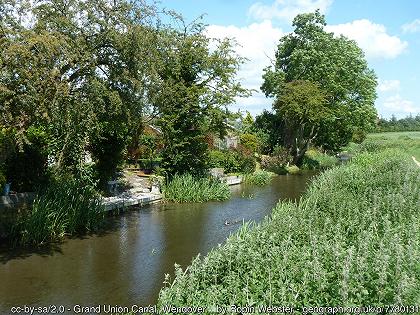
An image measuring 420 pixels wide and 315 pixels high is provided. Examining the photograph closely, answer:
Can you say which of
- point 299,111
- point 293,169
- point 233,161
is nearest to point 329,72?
point 299,111

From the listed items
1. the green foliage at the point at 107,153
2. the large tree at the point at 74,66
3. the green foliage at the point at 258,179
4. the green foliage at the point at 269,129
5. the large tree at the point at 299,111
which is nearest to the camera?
the large tree at the point at 74,66

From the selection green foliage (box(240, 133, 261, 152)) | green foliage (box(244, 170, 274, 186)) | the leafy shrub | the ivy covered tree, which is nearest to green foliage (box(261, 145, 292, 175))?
the leafy shrub

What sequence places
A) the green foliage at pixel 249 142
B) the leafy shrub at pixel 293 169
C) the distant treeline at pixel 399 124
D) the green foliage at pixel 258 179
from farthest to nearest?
the distant treeline at pixel 399 124 → the leafy shrub at pixel 293 169 → the green foliage at pixel 249 142 → the green foliage at pixel 258 179

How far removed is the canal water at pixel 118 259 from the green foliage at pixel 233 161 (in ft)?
34.9

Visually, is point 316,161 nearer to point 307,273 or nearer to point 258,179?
point 258,179

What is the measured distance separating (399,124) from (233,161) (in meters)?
72.0

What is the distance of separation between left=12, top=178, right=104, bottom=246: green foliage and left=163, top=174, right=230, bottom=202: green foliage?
16.5 ft

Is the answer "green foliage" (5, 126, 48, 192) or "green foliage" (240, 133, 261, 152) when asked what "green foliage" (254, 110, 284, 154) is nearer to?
"green foliage" (240, 133, 261, 152)

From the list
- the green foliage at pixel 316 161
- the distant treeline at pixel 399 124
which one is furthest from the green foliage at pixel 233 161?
the distant treeline at pixel 399 124

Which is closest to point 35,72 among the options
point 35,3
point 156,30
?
point 35,3

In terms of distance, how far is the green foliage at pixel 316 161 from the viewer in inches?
1485

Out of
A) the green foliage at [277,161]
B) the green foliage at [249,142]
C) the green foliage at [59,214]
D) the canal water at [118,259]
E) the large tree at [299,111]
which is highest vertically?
the large tree at [299,111]

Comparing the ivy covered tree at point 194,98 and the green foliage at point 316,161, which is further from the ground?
the ivy covered tree at point 194,98

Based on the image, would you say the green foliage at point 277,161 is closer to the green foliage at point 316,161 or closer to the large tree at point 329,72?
the green foliage at point 316,161
